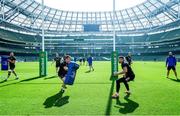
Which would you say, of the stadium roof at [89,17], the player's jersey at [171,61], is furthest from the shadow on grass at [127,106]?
the stadium roof at [89,17]

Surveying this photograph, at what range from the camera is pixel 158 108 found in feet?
28.3

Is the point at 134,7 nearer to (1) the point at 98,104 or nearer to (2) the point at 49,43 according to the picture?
(2) the point at 49,43

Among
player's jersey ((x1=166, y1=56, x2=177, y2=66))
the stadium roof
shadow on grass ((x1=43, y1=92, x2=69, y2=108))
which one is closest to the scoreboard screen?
the stadium roof

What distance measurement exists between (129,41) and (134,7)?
2454 cm

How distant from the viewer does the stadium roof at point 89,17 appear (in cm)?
7544

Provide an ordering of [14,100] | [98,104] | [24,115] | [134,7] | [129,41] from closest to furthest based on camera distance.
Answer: [24,115] → [98,104] → [14,100] → [134,7] → [129,41]

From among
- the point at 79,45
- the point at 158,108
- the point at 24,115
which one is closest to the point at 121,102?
the point at 158,108

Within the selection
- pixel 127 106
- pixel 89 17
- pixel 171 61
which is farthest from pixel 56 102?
pixel 89 17

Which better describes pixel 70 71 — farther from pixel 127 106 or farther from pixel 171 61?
pixel 171 61

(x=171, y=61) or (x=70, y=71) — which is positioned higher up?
(x=171, y=61)

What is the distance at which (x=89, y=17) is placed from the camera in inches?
3878

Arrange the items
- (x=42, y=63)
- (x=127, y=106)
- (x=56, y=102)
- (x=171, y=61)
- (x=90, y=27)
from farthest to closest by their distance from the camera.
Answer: (x=90, y=27)
(x=42, y=63)
(x=171, y=61)
(x=56, y=102)
(x=127, y=106)

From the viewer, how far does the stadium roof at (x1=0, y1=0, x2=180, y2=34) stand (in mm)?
75438

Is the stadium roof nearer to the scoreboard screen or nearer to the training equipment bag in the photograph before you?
the scoreboard screen
